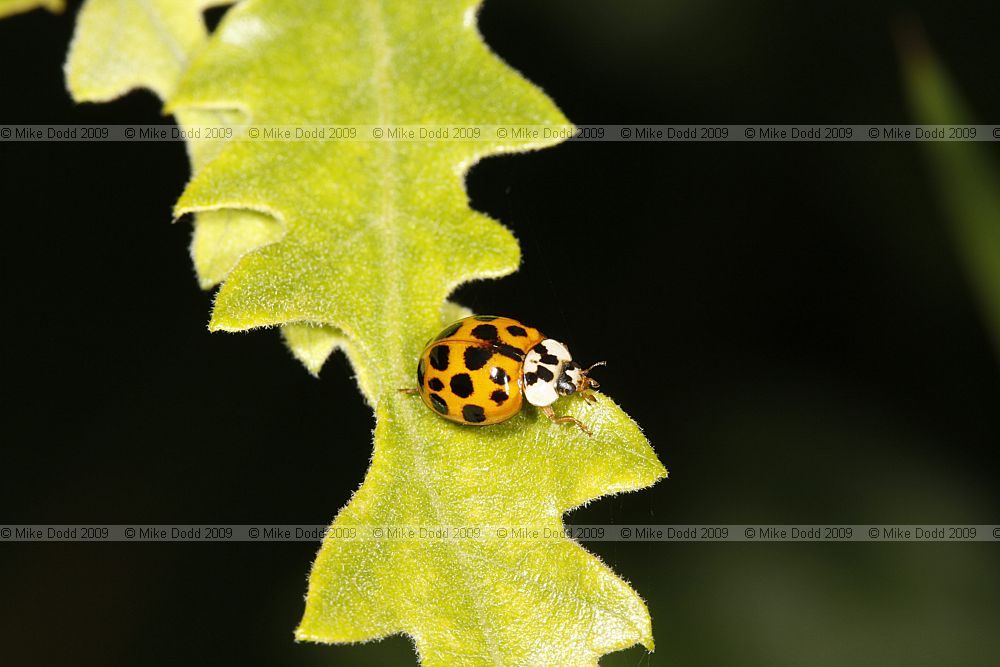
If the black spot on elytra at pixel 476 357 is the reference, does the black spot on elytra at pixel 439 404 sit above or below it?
below

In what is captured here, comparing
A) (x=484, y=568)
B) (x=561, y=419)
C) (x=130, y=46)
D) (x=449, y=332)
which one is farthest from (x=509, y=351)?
(x=130, y=46)

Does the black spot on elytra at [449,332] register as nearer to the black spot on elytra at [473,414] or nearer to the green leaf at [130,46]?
the black spot on elytra at [473,414]

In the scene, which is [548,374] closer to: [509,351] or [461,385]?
[509,351]

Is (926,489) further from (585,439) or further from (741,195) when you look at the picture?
(585,439)

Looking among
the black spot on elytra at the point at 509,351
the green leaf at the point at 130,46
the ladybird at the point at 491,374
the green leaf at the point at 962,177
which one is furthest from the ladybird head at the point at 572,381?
the green leaf at the point at 962,177

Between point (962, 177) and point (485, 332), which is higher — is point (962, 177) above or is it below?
above
